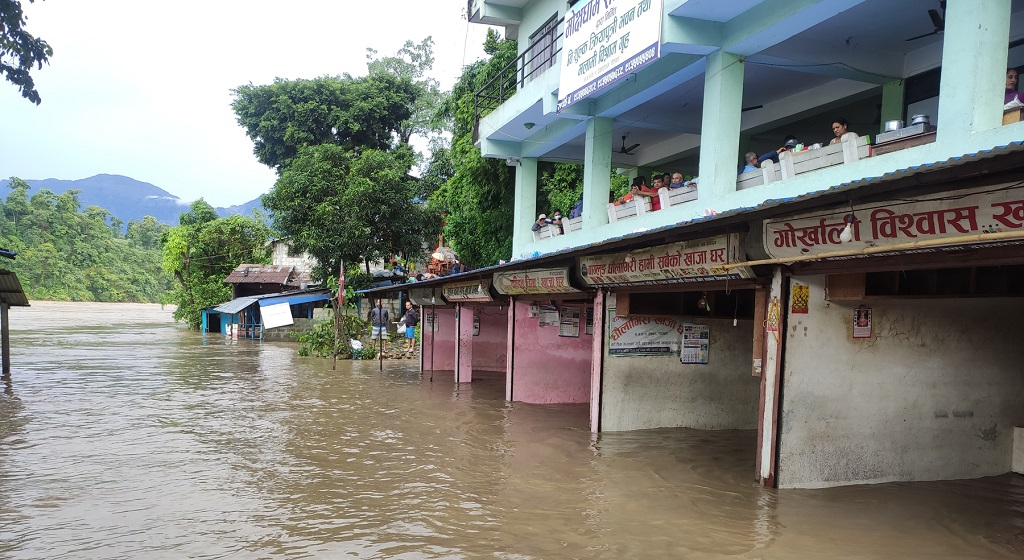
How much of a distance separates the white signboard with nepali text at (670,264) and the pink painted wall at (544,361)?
354cm

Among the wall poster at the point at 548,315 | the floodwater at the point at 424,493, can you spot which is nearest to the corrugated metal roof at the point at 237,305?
the floodwater at the point at 424,493

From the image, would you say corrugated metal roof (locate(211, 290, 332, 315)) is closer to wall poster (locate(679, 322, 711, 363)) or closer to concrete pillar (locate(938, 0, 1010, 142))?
wall poster (locate(679, 322, 711, 363))

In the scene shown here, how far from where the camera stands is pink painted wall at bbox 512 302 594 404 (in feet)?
45.1

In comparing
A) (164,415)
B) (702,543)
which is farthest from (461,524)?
(164,415)

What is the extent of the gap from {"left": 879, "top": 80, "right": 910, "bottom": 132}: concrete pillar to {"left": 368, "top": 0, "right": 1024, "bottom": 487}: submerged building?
42 mm

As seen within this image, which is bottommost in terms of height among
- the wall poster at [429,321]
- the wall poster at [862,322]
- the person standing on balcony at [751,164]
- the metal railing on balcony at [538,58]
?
the wall poster at [429,321]

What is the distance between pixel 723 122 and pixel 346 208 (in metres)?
19.8

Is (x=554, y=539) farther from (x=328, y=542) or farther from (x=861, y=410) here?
(x=861, y=410)

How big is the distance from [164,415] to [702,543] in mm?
10487

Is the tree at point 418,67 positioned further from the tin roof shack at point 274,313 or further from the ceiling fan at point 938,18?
the ceiling fan at point 938,18

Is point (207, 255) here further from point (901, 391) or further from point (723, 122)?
point (901, 391)

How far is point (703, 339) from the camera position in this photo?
10.9 m

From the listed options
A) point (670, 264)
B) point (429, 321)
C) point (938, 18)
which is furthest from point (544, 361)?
point (938, 18)

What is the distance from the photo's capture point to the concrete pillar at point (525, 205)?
18.2 metres
